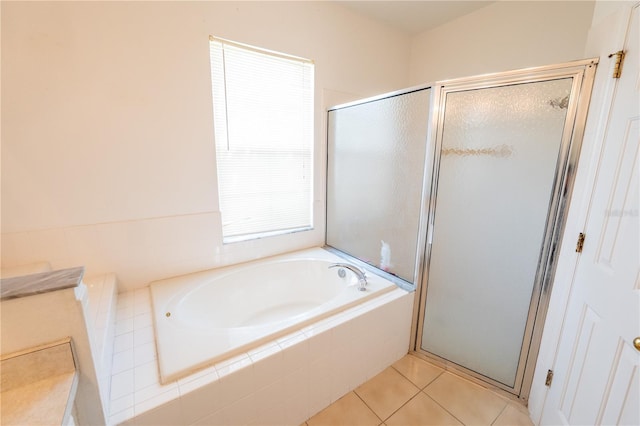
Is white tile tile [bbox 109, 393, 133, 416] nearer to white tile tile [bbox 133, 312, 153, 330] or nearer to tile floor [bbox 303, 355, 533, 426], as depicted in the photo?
white tile tile [bbox 133, 312, 153, 330]

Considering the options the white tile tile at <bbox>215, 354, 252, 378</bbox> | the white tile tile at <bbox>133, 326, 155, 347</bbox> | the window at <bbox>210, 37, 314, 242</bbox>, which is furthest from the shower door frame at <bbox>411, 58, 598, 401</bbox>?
the white tile tile at <bbox>133, 326, 155, 347</bbox>

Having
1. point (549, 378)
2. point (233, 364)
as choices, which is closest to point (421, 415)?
point (549, 378)

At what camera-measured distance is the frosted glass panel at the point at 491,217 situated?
1.24 m

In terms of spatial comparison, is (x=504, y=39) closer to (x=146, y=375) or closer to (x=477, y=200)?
(x=477, y=200)

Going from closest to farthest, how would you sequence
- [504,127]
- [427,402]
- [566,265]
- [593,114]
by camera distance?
[593,114]
[566,265]
[504,127]
[427,402]

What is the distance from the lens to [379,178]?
6.36ft

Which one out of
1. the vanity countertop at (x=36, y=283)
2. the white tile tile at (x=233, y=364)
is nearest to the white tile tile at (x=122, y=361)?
the white tile tile at (x=233, y=364)

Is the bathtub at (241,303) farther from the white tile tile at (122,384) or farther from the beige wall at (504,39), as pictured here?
the beige wall at (504,39)

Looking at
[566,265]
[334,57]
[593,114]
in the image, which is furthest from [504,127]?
[334,57]

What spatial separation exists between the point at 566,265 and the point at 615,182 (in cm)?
42

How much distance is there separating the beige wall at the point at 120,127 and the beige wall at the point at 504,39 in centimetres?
104

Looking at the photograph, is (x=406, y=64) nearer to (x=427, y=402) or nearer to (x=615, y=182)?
(x=615, y=182)

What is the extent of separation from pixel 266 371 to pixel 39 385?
74 cm

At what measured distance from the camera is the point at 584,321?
1082mm
